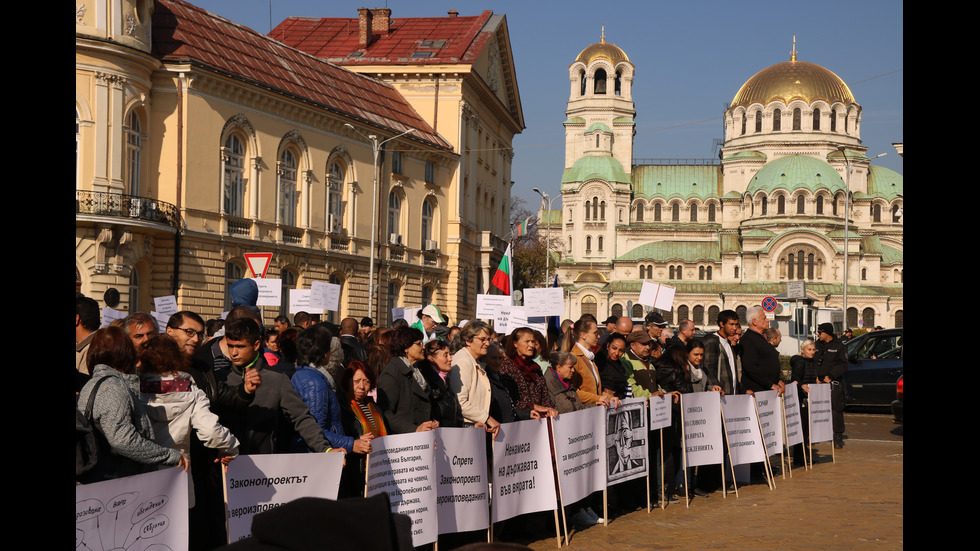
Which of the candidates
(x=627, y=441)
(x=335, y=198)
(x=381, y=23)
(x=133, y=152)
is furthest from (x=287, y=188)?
(x=627, y=441)

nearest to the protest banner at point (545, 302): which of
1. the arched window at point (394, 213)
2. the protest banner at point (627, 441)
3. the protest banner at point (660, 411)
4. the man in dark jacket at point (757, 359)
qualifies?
the man in dark jacket at point (757, 359)

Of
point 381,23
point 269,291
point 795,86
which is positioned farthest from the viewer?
point 795,86

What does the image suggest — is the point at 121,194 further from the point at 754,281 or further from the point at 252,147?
the point at 754,281

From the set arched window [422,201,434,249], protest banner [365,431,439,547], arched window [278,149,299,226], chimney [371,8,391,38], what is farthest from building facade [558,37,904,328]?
protest banner [365,431,439,547]

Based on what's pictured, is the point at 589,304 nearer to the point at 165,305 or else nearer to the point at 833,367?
the point at 833,367

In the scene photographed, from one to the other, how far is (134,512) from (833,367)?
13806 millimetres

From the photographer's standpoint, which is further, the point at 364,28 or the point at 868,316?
the point at 868,316

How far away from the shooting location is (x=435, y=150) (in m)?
46.5

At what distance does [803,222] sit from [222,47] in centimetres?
8630

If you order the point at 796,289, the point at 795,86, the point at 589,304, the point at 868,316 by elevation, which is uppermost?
the point at 795,86

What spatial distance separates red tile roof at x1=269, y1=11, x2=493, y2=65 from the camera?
49.4 m

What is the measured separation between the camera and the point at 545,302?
18.2m

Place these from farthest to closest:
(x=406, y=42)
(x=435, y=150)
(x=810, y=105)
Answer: (x=810, y=105) < (x=406, y=42) < (x=435, y=150)
